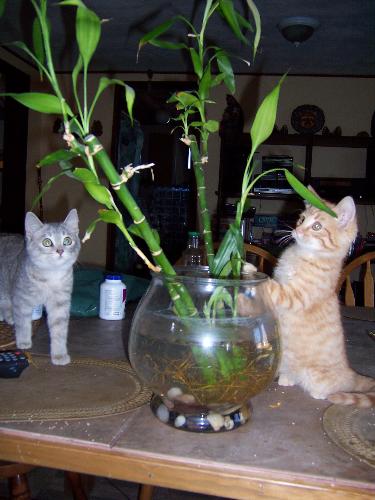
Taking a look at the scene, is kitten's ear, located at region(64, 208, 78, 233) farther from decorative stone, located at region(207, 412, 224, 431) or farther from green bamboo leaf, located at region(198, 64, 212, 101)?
decorative stone, located at region(207, 412, 224, 431)

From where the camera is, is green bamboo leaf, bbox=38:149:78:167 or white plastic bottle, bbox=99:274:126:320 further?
white plastic bottle, bbox=99:274:126:320

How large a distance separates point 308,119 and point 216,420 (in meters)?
3.99

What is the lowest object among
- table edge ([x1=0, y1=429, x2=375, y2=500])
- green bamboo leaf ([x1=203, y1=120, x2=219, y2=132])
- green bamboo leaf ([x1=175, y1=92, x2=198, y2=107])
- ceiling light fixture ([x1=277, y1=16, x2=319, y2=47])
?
table edge ([x1=0, y1=429, x2=375, y2=500])

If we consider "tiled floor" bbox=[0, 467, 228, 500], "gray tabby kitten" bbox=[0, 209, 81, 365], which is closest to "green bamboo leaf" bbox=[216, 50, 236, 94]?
"gray tabby kitten" bbox=[0, 209, 81, 365]

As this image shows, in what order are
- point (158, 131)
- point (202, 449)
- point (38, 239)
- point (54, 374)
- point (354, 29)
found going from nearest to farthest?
point (202, 449) → point (54, 374) → point (38, 239) → point (354, 29) → point (158, 131)

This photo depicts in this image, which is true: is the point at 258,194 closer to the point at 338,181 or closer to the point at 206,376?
the point at 338,181

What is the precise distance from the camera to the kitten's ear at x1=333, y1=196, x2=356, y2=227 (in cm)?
118

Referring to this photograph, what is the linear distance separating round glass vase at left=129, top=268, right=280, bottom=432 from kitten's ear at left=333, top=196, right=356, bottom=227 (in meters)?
0.51

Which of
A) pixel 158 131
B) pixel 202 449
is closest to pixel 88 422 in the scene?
pixel 202 449

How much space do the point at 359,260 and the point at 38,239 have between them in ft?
4.54

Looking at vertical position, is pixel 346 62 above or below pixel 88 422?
above

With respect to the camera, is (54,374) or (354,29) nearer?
(54,374)

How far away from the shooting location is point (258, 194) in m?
4.09

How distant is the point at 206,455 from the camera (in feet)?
2.23
